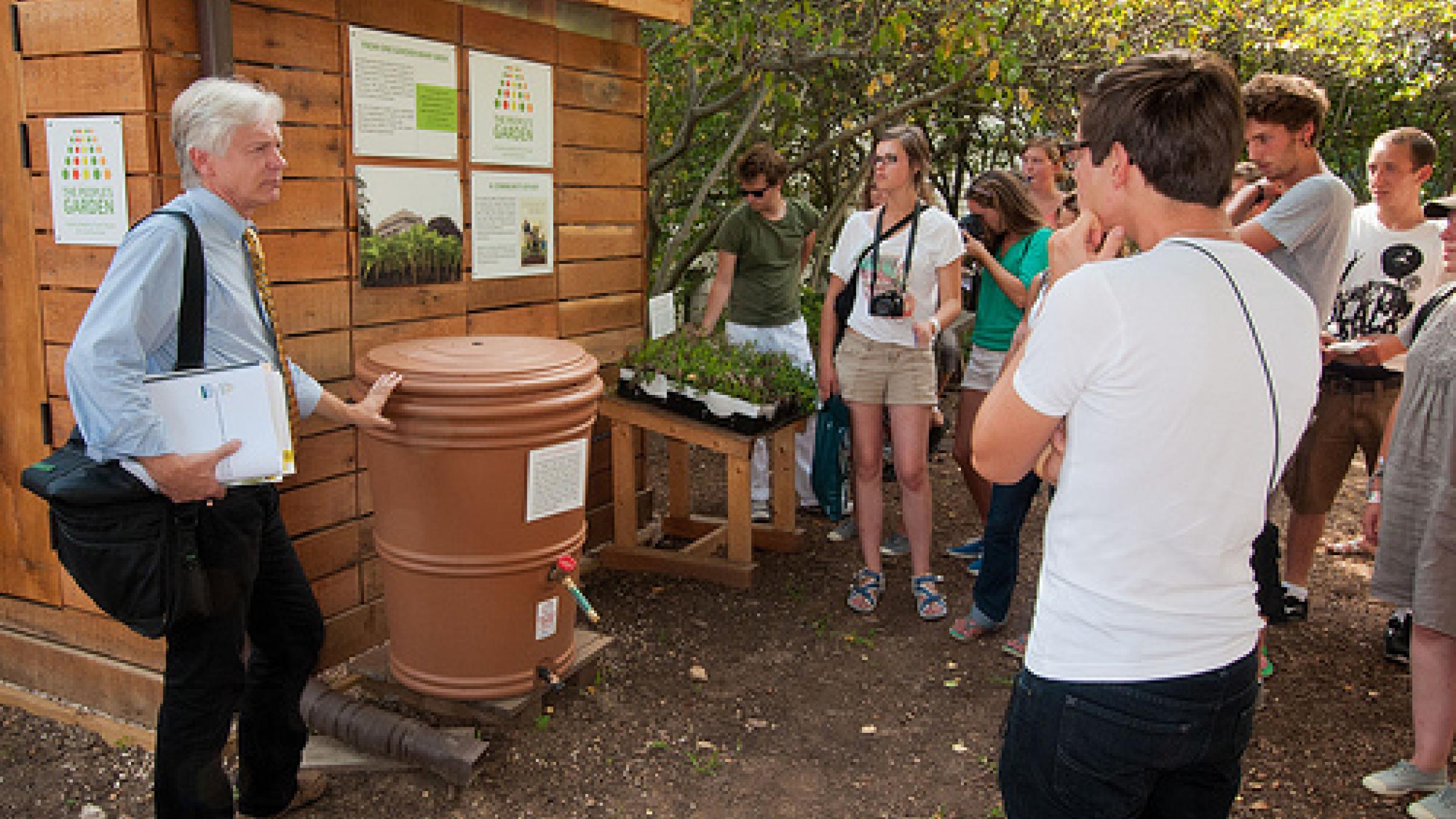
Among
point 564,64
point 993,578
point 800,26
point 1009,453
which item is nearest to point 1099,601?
point 1009,453

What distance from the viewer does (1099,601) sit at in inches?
67.6

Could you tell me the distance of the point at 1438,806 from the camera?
11.1ft

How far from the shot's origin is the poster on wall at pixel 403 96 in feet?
12.6

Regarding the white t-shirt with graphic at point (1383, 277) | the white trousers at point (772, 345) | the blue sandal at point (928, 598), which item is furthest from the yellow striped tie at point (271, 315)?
the white t-shirt with graphic at point (1383, 277)

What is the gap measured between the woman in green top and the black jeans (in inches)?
128

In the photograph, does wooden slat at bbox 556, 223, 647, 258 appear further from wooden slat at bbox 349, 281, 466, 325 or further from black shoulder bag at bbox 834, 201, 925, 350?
black shoulder bag at bbox 834, 201, 925, 350

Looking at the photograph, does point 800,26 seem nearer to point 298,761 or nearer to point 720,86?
point 720,86

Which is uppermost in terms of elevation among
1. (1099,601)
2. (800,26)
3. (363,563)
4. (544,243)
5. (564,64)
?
(800,26)

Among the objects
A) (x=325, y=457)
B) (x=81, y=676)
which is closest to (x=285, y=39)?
(x=325, y=457)

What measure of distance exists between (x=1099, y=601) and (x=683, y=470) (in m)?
4.33

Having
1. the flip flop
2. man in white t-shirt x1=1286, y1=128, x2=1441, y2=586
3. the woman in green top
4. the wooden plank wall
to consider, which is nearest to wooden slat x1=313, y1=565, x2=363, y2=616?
the wooden plank wall

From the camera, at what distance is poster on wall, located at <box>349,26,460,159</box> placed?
12.6 feet

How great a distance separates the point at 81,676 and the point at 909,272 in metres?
3.56

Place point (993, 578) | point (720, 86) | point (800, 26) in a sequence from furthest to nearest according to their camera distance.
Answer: point (720, 86) → point (800, 26) → point (993, 578)
